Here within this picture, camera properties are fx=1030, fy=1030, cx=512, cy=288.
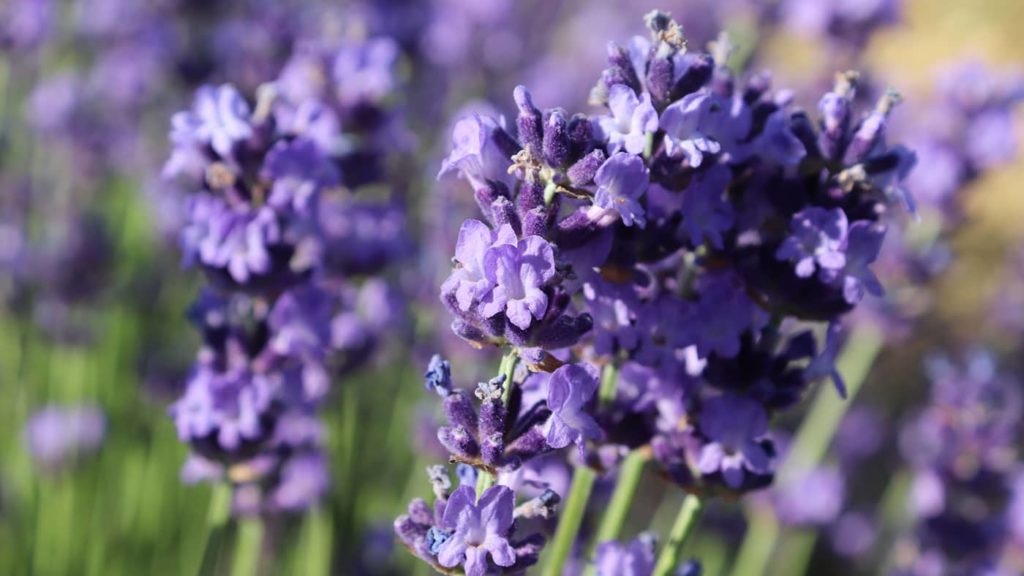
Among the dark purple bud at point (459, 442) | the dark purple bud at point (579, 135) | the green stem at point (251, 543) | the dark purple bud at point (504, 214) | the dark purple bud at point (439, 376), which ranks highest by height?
the dark purple bud at point (579, 135)

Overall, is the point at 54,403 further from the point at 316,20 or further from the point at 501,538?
the point at 501,538

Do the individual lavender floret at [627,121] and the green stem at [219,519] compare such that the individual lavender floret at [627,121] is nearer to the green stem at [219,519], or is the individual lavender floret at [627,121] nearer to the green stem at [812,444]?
the green stem at [219,519]

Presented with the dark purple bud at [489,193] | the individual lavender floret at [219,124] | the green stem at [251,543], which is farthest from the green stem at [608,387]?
the green stem at [251,543]

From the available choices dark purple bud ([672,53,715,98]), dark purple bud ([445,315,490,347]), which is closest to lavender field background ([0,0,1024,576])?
dark purple bud ([445,315,490,347])

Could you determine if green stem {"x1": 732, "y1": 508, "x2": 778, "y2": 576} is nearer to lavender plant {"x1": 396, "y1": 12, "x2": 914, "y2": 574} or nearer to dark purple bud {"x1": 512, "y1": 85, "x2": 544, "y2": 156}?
lavender plant {"x1": 396, "y1": 12, "x2": 914, "y2": 574}

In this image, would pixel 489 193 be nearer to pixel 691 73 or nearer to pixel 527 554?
pixel 691 73

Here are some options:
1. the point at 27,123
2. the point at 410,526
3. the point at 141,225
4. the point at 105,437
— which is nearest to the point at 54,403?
the point at 105,437

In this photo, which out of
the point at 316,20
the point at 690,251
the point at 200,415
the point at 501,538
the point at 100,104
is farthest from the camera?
the point at 100,104
